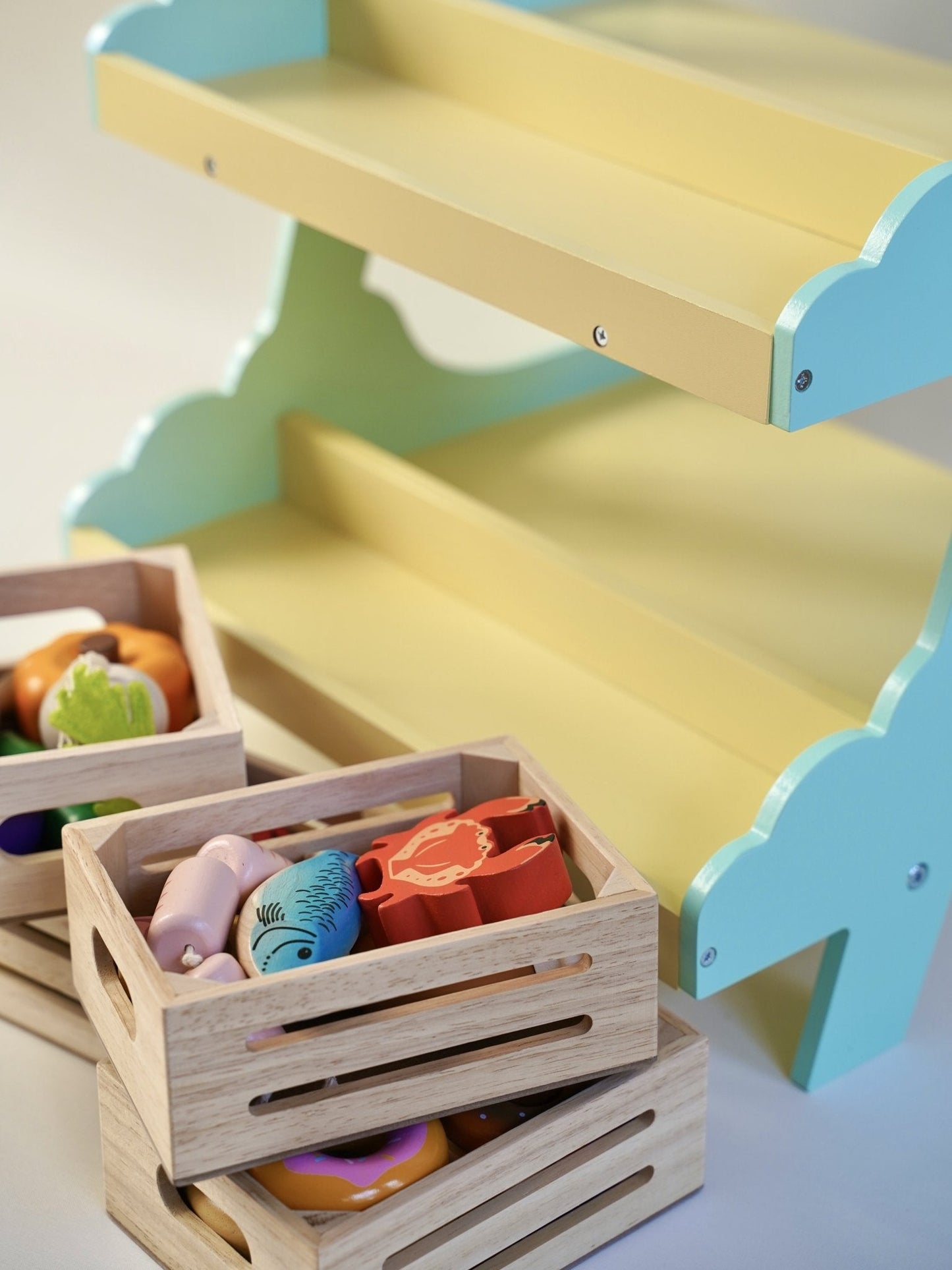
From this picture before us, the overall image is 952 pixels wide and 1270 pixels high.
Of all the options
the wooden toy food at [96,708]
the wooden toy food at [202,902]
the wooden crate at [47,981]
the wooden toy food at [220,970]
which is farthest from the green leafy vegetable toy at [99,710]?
the wooden toy food at [220,970]

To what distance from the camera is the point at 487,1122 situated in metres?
1.34

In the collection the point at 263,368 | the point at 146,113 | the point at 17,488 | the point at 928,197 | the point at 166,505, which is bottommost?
the point at 17,488

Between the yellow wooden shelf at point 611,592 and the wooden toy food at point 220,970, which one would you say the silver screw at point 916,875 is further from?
the wooden toy food at point 220,970

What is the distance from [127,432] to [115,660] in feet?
4.30

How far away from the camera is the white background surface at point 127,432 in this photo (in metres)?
1.44

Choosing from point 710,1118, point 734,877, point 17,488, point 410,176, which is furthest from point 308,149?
point 17,488

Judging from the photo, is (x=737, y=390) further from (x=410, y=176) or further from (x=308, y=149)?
(x=308, y=149)

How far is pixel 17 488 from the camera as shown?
2.71m

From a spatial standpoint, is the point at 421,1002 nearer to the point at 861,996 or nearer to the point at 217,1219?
the point at 217,1219

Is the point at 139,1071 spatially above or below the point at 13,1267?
above

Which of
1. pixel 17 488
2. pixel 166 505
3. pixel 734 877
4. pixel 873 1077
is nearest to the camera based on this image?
pixel 734 877

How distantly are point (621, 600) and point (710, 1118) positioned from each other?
50 cm

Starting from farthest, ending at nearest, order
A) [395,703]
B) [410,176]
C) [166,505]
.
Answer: [166,505], [395,703], [410,176]

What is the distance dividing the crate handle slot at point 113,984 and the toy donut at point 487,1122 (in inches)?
10.4
